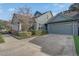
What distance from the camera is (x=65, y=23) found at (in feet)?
18.1

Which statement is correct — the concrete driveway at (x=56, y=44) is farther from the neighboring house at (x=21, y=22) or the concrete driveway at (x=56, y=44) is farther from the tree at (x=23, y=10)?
the tree at (x=23, y=10)

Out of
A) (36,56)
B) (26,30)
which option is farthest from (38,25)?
(36,56)

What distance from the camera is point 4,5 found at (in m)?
5.46

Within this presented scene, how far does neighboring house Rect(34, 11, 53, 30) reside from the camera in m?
5.52

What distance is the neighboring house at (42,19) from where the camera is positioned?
552 cm

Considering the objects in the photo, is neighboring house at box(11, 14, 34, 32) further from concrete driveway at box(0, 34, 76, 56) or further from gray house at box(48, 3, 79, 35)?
gray house at box(48, 3, 79, 35)

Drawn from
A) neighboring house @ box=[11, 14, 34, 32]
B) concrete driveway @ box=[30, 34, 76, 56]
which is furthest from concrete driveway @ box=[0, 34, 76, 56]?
neighboring house @ box=[11, 14, 34, 32]

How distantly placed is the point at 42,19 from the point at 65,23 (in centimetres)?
48

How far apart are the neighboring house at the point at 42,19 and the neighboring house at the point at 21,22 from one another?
0.12 metres

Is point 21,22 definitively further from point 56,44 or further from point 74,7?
point 74,7

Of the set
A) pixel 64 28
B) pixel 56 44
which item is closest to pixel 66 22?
pixel 64 28

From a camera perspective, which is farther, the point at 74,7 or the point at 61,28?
the point at 61,28

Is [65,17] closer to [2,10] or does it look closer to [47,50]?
[47,50]

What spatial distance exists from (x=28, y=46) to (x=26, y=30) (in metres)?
0.33
